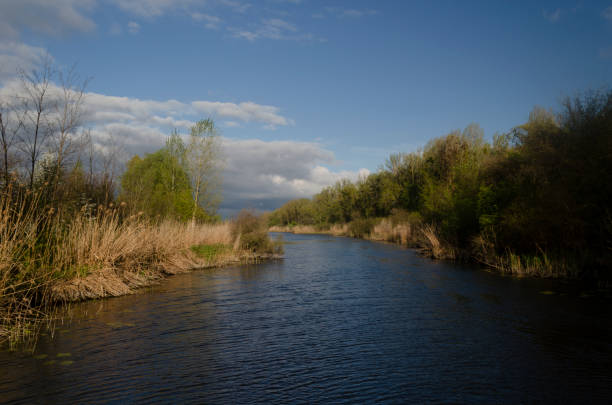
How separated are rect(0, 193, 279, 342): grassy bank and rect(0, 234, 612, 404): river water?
2.53 ft

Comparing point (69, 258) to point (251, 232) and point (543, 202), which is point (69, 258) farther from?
point (543, 202)

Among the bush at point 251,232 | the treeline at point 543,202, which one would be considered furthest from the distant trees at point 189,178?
the treeline at point 543,202

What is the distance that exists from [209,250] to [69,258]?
11.5 meters

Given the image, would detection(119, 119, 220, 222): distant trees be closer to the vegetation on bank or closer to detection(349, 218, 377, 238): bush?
the vegetation on bank

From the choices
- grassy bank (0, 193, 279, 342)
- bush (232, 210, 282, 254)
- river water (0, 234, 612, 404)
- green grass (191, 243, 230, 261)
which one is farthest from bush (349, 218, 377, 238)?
river water (0, 234, 612, 404)

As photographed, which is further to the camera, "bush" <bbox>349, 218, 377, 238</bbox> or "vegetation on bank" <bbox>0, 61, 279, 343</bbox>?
"bush" <bbox>349, 218, 377, 238</bbox>

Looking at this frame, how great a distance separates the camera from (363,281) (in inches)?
644

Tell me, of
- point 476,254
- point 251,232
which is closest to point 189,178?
point 251,232

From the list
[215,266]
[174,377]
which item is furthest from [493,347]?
[215,266]

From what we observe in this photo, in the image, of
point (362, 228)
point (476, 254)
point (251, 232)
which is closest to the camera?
point (476, 254)

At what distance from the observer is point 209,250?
22281mm

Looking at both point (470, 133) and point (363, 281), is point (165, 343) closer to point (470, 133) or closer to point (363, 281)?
point (363, 281)

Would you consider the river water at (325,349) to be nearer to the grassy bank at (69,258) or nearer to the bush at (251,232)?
the grassy bank at (69,258)

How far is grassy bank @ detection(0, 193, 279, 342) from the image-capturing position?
8055mm
